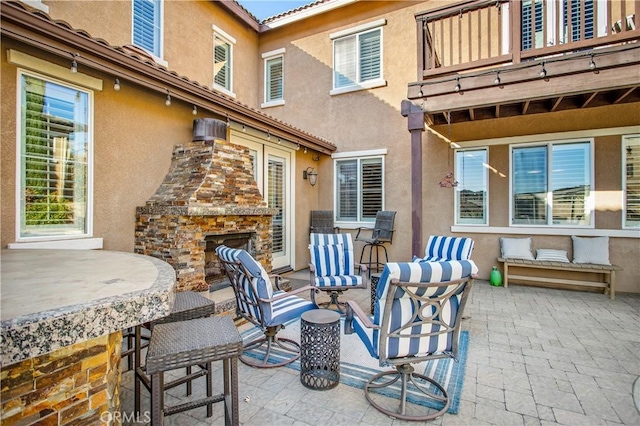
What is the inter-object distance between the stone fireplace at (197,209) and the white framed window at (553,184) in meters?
5.11

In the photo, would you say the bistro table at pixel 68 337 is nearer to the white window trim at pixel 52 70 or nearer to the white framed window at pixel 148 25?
the white window trim at pixel 52 70

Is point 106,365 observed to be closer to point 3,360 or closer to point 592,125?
point 3,360

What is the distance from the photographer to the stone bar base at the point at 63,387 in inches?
45.3

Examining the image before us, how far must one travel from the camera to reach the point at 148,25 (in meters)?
6.16

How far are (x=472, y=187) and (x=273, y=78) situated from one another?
594 cm

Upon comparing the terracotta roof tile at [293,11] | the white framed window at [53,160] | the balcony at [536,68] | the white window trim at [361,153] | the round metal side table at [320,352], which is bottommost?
the round metal side table at [320,352]

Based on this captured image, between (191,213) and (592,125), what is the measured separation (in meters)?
7.04

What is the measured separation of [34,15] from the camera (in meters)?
2.72

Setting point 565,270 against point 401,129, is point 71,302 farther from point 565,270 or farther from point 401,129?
point 565,270

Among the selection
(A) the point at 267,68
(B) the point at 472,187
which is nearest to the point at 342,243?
(B) the point at 472,187

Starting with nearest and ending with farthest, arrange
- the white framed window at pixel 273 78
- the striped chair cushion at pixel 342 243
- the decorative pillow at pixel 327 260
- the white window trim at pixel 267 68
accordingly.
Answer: the decorative pillow at pixel 327 260 < the striped chair cushion at pixel 342 243 < the white window trim at pixel 267 68 < the white framed window at pixel 273 78

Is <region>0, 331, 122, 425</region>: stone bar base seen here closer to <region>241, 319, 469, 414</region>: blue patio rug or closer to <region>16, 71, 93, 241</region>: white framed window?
<region>241, 319, 469, 414</region>: blue patio rug

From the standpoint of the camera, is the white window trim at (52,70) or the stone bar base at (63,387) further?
the white window trim at (52,70)

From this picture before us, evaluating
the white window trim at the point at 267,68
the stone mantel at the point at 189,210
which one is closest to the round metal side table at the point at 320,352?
the stone mantel at the point at 189,210
